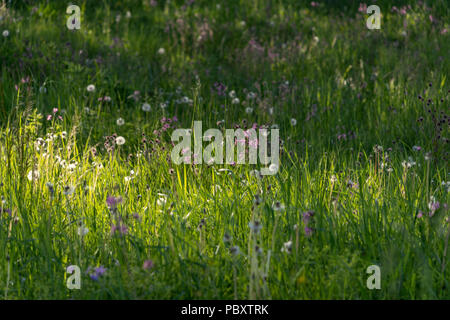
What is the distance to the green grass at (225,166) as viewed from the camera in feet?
7.69

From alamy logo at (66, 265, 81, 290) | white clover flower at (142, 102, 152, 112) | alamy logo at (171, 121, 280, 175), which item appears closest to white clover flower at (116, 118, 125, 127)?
white clover flower at (142, 102, 152, 112)

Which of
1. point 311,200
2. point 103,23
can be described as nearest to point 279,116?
point 311,200

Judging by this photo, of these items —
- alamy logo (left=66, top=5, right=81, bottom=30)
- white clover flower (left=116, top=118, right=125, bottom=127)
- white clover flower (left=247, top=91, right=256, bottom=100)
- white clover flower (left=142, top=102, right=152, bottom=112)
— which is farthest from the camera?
alamy logo (left=66, top=5, right=81, bottom=30)

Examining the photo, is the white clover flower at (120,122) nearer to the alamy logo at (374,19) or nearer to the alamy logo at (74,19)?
the alamy logo at (74,19)

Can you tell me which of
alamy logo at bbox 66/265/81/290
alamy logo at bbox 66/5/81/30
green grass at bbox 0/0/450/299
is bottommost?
alamy logo at bbox 66/265/81/290

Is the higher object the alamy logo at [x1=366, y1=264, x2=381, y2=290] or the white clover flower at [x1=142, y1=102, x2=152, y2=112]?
the white clover flower at [x1=142, y1=102, x2=152, y2=112]

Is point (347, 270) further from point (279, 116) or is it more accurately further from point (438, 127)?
point (279, 116)

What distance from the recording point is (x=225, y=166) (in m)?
3.83

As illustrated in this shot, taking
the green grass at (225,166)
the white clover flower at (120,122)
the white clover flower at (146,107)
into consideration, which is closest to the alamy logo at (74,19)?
the green grass at (225,166)

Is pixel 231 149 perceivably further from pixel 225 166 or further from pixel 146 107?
pixel 146 107

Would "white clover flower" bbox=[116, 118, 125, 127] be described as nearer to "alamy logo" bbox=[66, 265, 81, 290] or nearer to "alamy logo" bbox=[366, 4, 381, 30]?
"alamy logo" bbox=[66, 265, 81, 290]

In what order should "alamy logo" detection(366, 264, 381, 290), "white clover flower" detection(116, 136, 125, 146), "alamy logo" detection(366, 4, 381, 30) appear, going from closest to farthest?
"alamy logo" detection(366, 264, 381, 290), "white clover flower" detection(116, 136, 125, 146), "alamy logo" detection(366, 4, 381, 30)

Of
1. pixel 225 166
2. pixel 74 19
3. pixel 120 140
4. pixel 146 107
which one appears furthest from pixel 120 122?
pixel 74 19

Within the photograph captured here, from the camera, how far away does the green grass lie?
7.69ft
